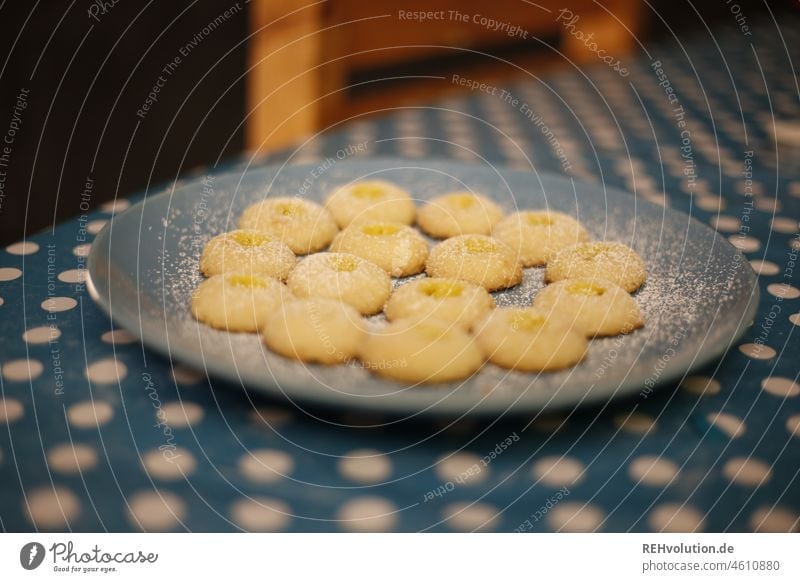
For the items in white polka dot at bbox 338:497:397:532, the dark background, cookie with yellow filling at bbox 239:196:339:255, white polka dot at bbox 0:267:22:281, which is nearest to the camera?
white polka dot at bbox 338:497:397:532

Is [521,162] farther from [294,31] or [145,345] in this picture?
[294,31]

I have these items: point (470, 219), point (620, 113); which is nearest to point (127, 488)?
point (470, 219)

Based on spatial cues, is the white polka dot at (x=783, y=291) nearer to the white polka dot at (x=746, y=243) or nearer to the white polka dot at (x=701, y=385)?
the white polka dot at (x=746, y=243)

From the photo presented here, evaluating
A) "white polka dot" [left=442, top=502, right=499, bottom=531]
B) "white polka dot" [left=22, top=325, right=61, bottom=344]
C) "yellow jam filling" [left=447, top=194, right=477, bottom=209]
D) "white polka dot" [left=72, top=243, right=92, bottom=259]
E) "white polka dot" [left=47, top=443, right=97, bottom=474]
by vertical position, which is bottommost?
"white polka dot" [left=442, top=502, right=499, bottom=531]

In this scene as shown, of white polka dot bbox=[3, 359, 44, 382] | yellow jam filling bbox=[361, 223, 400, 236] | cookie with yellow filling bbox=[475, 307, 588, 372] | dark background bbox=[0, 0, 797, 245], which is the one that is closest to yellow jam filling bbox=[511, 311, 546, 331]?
cookie with yellow filling bbox=[475, 307, 588, 372]

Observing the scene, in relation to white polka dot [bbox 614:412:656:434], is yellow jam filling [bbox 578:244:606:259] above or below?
above

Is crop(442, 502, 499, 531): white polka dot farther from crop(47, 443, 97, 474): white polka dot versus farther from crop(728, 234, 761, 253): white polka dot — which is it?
crop(728, 234, 761, 253): white polka dot
